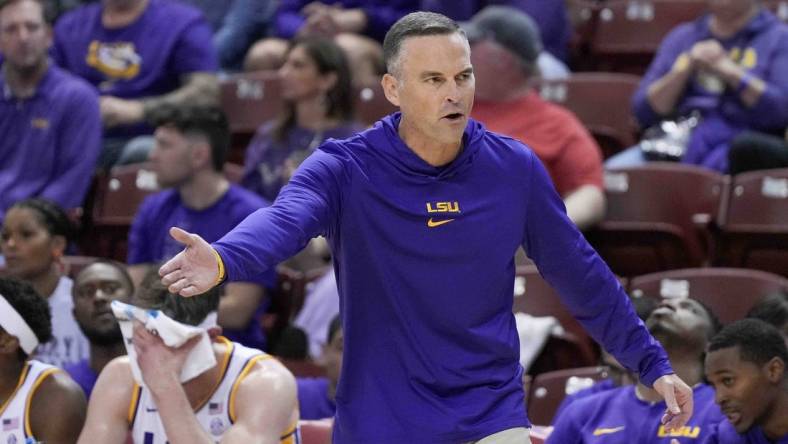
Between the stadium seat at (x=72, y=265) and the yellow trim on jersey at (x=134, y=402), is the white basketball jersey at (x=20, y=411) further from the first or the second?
the stadium seat at (x=72, y=265)

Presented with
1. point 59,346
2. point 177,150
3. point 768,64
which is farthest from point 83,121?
point 768,64

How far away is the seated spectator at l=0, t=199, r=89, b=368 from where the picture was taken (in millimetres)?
5859

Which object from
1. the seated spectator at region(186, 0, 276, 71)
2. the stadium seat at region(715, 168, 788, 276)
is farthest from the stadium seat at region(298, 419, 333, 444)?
the seated spectator at region(186, 0, 276, 71)

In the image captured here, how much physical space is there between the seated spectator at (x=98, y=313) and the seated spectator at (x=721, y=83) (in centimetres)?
238

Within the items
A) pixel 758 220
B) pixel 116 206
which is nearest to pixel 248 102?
pixel 116 206

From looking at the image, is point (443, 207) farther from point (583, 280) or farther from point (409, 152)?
point (583, 280)

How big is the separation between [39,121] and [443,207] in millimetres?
4111

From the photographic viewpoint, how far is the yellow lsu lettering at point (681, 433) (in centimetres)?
442

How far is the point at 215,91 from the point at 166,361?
11.9 feet

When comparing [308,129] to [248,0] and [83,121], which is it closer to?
[83,121]

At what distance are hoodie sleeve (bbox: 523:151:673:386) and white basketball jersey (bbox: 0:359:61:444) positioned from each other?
1.76m

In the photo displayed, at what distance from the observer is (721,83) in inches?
266

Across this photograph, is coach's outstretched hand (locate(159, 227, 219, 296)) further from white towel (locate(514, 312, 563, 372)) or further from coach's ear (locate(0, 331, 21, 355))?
white towel (locate(514, 312, 563, 372))

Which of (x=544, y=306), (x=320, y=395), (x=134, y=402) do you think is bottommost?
(x=320, y=395)
